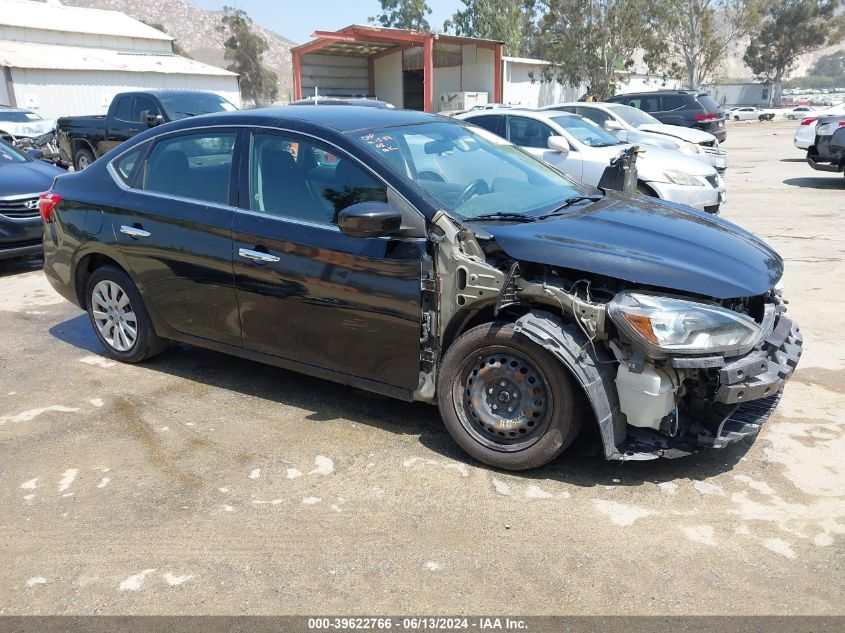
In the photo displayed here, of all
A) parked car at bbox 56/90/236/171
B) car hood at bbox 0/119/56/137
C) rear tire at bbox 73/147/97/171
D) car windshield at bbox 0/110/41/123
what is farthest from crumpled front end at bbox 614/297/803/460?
car windshield at bbox 0/110/41/123

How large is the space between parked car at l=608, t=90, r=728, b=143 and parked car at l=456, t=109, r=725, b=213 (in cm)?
966

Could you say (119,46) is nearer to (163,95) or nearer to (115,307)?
(163,95)

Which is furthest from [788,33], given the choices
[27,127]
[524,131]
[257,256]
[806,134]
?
[257,256]

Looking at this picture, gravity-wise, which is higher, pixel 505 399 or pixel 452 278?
pixel 452 278

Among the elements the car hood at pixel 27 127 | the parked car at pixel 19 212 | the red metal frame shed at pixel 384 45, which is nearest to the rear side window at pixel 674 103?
the red metal frame shed at pixel 384 45

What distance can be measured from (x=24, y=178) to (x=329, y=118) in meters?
5.94

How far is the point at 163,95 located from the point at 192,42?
15800cm

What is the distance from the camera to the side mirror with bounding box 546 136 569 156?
10.0m

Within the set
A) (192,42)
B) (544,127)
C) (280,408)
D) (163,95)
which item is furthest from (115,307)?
(192,42)

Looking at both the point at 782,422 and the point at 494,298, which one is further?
the point at 782,422

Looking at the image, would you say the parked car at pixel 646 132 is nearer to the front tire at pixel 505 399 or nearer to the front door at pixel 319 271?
the front door at pixel 319 271

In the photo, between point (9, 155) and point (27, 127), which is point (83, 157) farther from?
point (27, 127)

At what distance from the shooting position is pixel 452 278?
3727 millimetres

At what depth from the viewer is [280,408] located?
463 centimetres
